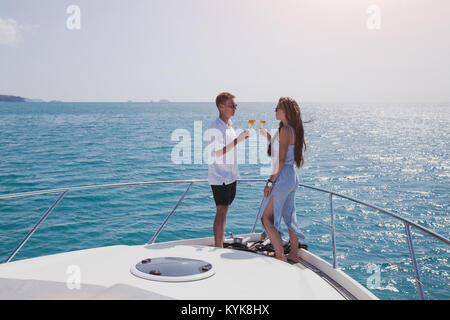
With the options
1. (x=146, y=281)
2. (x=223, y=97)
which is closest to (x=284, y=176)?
(x=223, y=97)

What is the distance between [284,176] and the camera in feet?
10.1

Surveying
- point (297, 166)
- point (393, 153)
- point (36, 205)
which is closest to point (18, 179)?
point (36, 205)

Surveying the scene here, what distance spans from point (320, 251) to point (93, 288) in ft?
24.4

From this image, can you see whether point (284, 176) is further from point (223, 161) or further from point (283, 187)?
point (223, 161)

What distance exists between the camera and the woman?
115 inches

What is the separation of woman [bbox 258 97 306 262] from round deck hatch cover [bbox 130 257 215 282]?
1267 mm

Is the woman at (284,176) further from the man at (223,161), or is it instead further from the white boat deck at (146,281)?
the white boat deck at (146,281)

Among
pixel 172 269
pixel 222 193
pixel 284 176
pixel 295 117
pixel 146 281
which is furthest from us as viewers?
pixel 222 193

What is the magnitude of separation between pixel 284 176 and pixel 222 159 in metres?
0.51

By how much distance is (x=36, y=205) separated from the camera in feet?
37.3

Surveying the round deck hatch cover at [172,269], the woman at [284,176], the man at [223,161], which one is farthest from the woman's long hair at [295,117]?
the round deck hatch cover at [172,269]

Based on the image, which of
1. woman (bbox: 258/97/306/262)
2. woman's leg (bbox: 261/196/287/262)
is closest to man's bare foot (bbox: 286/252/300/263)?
woman (bbox: 258/97/306/262)
